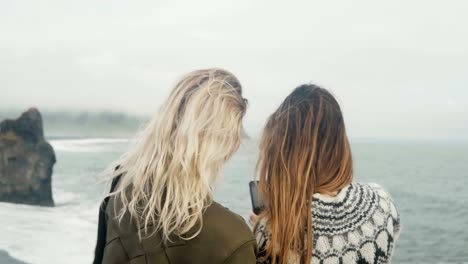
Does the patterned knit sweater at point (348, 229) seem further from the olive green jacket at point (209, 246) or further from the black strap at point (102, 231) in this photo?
the black strap at point (102, 231)

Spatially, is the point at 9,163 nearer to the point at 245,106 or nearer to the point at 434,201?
the point at 245,106

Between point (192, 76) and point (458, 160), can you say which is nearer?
point (192, 76)

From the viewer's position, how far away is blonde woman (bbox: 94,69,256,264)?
5.79 feet

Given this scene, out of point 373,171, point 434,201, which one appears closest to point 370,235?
point 434,201

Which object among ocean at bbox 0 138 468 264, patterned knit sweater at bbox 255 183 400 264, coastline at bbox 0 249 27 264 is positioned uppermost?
patterned knit sweater at bbox 255 183 400 264

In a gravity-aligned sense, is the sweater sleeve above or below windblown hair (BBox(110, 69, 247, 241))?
below

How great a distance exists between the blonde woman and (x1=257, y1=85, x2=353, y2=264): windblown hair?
36cm

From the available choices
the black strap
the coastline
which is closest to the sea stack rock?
the coastline

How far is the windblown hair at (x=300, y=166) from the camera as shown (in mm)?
2180

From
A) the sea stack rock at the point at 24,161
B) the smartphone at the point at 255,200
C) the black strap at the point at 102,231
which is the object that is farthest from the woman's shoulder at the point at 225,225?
the sea stack rock at the point at 24,161

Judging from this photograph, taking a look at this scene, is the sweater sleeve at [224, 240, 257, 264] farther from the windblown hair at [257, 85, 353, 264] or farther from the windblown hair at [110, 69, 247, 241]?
the windblown hair at [257, 85, 353, 264]

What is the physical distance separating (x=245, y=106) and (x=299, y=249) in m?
0.64

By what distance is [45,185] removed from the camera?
32156mm

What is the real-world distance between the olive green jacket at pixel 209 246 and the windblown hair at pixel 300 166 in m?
0.40
